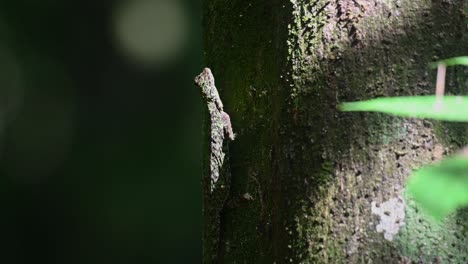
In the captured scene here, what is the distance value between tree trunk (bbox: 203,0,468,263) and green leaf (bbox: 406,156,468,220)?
3.06 ft

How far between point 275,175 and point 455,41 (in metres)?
0.60

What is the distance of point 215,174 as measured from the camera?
8.68ft

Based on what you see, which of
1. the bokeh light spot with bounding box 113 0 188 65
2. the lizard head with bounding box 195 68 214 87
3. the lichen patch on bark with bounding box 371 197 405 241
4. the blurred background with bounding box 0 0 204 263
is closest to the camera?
the lichen patch on bark with bounding box 371 197 405 241

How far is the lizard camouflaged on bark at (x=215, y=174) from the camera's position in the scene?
8.04 ft

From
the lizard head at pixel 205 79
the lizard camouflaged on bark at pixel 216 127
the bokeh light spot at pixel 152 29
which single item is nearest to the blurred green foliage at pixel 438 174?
the lizard camouflaged on bark at pixel 216 127

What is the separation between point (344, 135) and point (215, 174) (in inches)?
31.5

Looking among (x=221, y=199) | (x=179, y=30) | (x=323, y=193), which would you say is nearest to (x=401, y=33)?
(x=323, y=193)

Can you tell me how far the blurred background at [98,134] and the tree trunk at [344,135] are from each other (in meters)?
15.0

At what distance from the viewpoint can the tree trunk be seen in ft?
6.03

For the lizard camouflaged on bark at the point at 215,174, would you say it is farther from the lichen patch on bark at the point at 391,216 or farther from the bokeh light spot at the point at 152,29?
the bokeh light spot at the point at 152,29

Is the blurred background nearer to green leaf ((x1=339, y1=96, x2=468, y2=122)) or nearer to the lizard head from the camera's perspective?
the lizard head

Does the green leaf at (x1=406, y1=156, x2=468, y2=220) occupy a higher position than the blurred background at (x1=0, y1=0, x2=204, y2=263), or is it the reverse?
the blurred background at (x1=0, y1=0, x2=204, y2=263)

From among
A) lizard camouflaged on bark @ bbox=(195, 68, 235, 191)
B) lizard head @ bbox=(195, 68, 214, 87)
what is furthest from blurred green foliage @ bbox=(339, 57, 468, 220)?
lizard head @ bbox=(195, 68, 214, 87)

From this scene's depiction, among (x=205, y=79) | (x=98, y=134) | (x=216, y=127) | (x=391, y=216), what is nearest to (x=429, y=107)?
(x=391, y=216)
